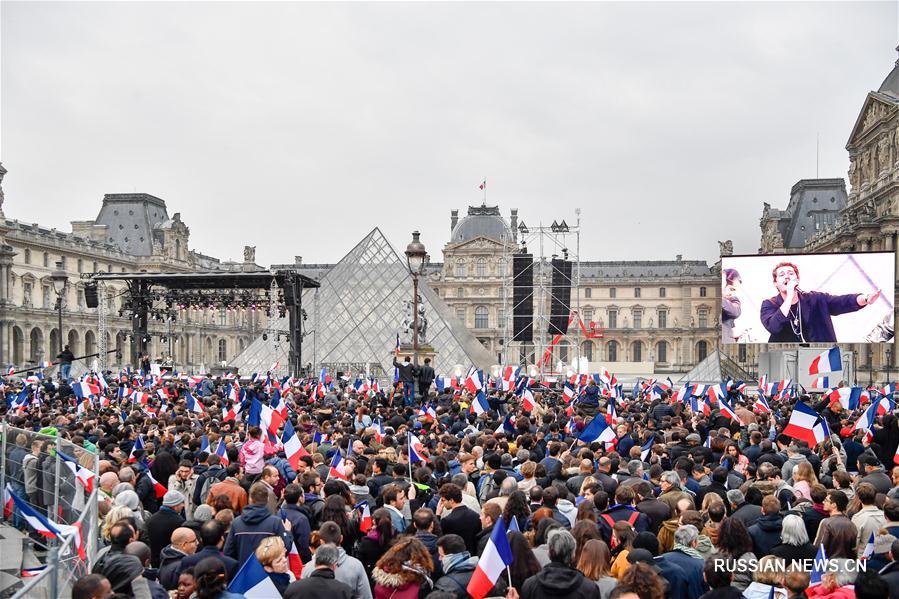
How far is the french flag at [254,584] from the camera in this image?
3965mm

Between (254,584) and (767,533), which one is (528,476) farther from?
(254,584)

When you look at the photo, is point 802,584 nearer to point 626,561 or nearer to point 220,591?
point 626,561

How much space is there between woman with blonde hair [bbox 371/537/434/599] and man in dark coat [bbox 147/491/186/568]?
6.42 ft

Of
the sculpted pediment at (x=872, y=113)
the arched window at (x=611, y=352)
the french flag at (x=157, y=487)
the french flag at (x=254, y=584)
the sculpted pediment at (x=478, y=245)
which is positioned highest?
the sculpted pediment at (x=872, y=113)

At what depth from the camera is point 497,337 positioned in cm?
6506

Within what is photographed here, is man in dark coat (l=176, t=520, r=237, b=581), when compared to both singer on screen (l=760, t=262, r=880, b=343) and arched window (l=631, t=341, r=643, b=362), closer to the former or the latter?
singer on screen (l=760, t=262, r=880, b=343)

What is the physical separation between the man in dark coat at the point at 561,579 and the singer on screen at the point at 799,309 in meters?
28.0

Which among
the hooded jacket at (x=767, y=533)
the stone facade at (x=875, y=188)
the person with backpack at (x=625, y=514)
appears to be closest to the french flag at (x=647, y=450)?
the person with backpack at (x=625, y=514)

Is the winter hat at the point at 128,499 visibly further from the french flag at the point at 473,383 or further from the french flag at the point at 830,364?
the french flag at the point at 830,364

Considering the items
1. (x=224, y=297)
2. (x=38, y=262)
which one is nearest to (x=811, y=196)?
(x=224, y=297)

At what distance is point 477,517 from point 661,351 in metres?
69.4

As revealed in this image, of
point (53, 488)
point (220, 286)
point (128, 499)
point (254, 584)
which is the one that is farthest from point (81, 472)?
point (220, 286)

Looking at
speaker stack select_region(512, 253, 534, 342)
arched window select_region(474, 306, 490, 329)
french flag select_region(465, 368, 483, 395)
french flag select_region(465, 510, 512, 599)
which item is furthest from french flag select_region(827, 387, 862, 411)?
arched window select_region(474, 306, 490, 329)

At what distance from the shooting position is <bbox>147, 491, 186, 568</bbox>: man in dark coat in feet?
17.6
